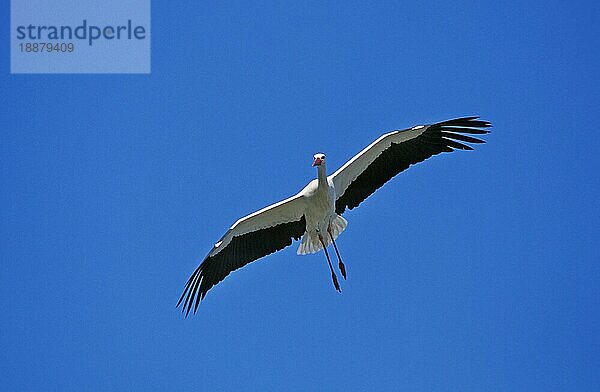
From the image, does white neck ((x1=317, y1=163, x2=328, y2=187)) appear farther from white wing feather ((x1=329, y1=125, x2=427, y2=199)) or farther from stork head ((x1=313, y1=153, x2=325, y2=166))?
white wing feather ((x1=329, y1=125, x2=427, y2=199))

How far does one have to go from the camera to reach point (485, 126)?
13.2 m

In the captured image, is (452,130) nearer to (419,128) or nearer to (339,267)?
(419,128)

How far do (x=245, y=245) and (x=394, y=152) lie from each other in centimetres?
179

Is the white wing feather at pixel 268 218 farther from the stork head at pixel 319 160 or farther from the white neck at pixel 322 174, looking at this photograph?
the stork head at pixel 319 160

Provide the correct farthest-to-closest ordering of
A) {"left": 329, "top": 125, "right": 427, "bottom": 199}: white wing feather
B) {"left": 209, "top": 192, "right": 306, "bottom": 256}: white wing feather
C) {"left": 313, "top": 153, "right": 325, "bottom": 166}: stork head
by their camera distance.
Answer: {"left": 209, "top": 192, "right": 306, "bottom": 256}: white wing feather → {"left": 329, "top": 125, "right": 427, "bottom": 199}: white wing feather → {"left": 313, "top": 153, "right": 325, "bottom": 166}: stork head

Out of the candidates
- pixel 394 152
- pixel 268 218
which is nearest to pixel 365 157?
pixel 394 152

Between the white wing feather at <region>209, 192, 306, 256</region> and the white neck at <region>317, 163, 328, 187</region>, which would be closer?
the white neck at <region>317, 163, 328, 187</region>

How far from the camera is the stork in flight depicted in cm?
1322

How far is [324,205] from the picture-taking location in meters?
13.2

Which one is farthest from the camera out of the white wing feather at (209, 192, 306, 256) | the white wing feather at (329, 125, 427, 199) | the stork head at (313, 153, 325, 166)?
the white wing feather at (209, 192, 306, 256)

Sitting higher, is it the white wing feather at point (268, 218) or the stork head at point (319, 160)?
the stork head at point (319, 160)

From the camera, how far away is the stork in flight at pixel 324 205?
1322 centimetres

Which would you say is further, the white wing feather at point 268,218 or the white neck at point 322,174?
the white wing feather at point 268,218

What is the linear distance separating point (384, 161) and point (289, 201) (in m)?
1.02
